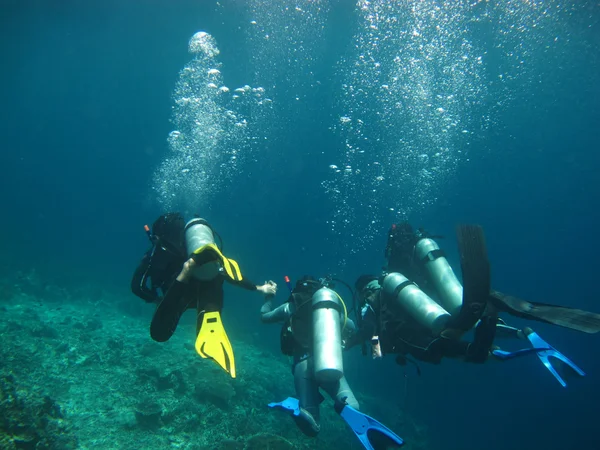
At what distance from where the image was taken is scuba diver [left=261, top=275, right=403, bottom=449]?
344 cm

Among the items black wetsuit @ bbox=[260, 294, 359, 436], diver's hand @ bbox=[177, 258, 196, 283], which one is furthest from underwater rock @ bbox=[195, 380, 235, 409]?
diver's hand @ bbox=[177, 258, 196, 283]

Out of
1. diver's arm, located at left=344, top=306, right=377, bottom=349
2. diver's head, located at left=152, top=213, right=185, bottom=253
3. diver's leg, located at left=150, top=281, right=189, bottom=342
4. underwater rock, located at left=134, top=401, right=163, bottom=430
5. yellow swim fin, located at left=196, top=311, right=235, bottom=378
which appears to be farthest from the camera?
underwater rock, located at left=134, top=401, right=163, bottom=430

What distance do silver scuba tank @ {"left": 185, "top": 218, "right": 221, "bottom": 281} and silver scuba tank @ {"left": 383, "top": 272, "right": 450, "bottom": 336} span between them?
2684 millimetres

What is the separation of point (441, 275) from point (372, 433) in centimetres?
268

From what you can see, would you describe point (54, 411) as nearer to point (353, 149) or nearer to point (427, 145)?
point (427, 145)

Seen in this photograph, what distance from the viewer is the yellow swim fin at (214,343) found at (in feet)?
9.94

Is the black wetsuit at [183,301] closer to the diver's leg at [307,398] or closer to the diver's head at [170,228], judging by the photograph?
the diver's head at [170,228]

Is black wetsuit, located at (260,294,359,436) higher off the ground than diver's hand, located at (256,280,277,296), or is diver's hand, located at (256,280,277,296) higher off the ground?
diver's hand, located at (256,280,277,296)

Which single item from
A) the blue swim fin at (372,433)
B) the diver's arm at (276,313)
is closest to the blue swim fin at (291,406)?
the blue swim fin at (372,433)

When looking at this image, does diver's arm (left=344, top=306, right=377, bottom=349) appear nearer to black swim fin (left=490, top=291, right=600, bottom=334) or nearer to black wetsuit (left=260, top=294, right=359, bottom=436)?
black wetsuit (left=260, top=294, right=359, bottom=436)

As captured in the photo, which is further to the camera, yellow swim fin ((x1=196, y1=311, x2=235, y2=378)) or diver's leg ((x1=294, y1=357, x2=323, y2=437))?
diver's leg ((x1=294, y1=357, x2=323, y2=437))

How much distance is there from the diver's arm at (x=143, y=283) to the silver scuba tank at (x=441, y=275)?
455cm

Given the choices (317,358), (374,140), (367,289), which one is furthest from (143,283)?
(374,140)

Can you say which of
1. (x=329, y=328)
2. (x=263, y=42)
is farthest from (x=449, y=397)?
(x=263, y=42)
